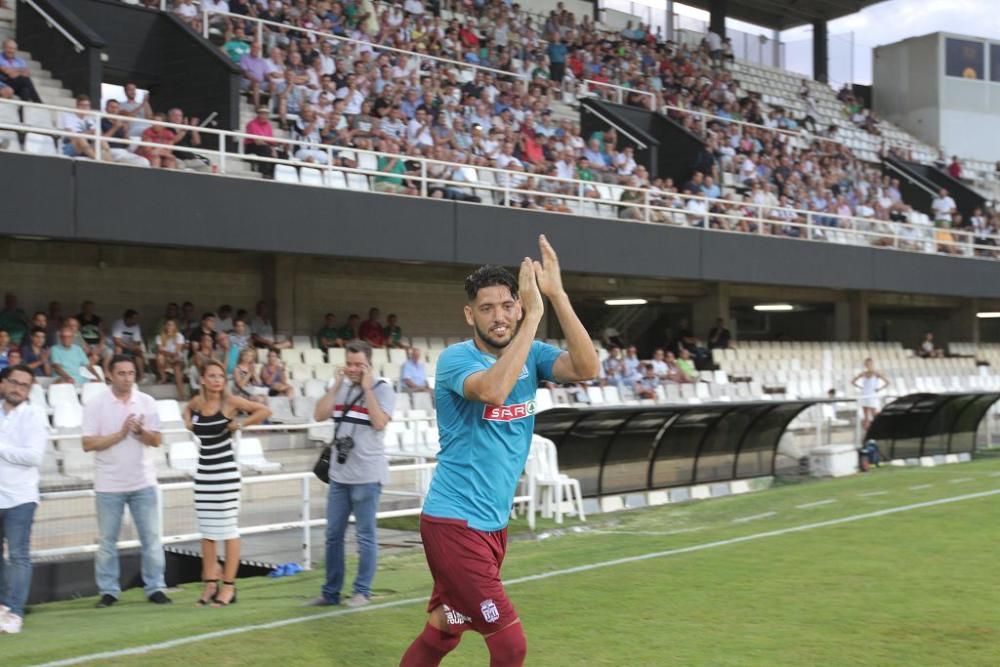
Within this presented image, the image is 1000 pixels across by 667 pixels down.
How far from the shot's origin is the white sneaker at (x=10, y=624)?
8.34 m

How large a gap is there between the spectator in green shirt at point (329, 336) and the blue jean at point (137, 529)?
11.6 metres

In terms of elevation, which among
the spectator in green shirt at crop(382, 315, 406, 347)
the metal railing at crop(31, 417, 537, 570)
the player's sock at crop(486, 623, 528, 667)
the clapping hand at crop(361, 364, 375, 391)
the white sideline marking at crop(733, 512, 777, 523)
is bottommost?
the white sideline marking at crop(733, 512, 777, 523)

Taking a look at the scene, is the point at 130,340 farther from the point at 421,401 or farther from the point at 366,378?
the point at 366,378

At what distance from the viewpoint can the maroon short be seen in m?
4.80

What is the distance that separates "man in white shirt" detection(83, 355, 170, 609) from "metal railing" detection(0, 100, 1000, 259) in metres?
7.84

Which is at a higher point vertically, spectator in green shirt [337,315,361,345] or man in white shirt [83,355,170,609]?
A: spectator in green shirt [337,315,361,345]

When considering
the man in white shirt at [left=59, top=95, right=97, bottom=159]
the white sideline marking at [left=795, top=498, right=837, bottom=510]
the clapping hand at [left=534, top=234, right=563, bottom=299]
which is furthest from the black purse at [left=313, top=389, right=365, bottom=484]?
the man in white shirt at [left=59, top=95, right=97, bottom=159]

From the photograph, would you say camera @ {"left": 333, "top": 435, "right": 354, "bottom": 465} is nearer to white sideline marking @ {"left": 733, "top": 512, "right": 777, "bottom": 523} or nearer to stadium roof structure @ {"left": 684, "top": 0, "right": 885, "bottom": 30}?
white sideline marking @ {"left": 733, "top": 512, "right": 777, "bottom": 523}

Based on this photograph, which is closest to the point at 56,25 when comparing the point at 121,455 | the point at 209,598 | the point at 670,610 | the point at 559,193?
the point at 559,193

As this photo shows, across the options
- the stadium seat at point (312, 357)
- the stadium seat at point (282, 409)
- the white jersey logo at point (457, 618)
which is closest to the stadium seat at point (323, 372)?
the stadium seat at point (312, 357)


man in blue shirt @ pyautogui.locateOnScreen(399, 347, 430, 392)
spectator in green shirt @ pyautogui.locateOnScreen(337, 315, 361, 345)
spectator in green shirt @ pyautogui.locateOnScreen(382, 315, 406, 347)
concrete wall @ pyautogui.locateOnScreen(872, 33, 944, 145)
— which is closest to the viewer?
man in blue shirt @ pyautogui.locateOnScreen(399, 347, 430, 392)

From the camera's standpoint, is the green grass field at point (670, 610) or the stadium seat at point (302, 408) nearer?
the green grass field at point (670, 610)

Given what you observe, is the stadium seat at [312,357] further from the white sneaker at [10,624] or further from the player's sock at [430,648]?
the player's sock at [430,648]

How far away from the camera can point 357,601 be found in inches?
348
